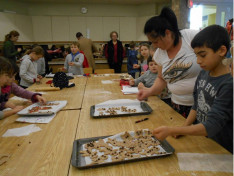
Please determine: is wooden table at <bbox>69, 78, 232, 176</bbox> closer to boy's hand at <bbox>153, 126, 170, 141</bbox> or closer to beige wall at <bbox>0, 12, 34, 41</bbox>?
boy's hand at <bbox>153, 126, 170, 141</bbox>

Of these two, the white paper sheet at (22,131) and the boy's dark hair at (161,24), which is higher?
the boy's dark hair at (161,24)

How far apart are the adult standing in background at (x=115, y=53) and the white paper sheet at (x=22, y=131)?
443 centimetres

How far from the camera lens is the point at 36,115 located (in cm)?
140

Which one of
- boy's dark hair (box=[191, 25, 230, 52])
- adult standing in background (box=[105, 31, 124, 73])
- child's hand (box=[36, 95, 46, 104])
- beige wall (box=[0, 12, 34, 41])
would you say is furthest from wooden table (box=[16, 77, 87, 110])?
beige wall (box=[0, 12, 34, 41])

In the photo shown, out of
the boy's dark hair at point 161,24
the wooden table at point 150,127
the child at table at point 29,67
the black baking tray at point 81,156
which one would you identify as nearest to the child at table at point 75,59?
the child at table at point 29,67

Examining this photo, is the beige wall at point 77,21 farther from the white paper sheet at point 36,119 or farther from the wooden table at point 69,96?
the white paper sheet at point 36,119

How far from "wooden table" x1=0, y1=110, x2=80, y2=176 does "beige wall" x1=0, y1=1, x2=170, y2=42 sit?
5931mm

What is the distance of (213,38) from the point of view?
947mm

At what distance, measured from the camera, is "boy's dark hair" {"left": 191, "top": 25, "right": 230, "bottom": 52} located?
3.09ft

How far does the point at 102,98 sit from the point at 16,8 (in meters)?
5.91

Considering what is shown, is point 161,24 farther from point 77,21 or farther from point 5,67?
point 77,21

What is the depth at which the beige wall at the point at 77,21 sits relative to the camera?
6477 mm

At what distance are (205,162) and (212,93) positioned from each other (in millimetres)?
383

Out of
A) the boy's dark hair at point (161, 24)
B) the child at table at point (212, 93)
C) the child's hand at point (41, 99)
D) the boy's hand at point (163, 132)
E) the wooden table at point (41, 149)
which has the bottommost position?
the wooden table at point (41, 149)
